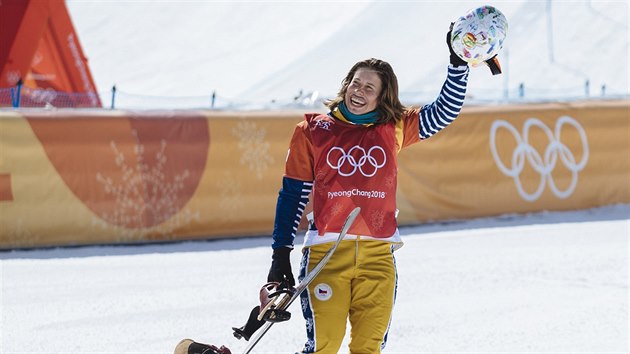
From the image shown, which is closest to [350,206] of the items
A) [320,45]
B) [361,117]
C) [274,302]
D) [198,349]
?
[361,117]

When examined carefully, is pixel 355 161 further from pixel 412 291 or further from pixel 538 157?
pixel 538 157

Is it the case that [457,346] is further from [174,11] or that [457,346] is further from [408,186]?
[174,11]

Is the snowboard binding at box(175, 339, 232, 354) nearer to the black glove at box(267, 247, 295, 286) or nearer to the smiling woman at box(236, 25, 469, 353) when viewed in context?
the smiling woman at box(236, 25, 469, 353)

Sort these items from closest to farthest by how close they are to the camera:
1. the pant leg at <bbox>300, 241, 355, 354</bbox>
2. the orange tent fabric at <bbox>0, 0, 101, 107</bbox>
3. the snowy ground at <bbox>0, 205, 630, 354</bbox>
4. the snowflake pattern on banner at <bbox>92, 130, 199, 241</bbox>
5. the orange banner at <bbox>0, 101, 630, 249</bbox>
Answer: the pant leg at <bbox>300, 241, 355, 354</bbox>, the snowy ground at <bbox>0, 205, 630, 354</bbox>, the orange banner at <bbox>0, 101, 630, 249</bbox>, the snowflake pattern on banner at <bbox>92, 130, 199, 241</bbox>, the orange tent fabric at <bbox>0, 0, 101, 107</bbox>

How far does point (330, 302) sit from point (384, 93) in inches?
34.1

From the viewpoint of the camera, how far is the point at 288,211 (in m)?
3.85

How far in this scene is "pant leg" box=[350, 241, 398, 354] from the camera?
378 cm

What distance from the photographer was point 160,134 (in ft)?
34.2

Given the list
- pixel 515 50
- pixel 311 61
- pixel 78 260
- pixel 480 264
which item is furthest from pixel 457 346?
pixel 311 61

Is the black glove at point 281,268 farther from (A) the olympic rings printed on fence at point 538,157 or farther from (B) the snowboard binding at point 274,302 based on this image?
(A) the olympic rings printed on fence at point 538,157

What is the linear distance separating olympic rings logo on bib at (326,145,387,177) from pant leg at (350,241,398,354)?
0.93 ft

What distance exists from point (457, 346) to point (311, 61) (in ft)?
90.0

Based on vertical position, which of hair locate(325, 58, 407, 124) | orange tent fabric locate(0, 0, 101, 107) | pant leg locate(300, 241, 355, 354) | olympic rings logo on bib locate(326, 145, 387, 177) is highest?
orange tent fabric locate(0, 0, 101, 107)

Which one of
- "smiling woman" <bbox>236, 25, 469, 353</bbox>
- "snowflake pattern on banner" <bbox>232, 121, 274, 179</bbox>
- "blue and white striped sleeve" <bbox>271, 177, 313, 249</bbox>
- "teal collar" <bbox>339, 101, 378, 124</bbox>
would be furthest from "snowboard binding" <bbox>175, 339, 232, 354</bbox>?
"snowflake pattern on banner" <bbox>232, 121, 274, 179</bbox>
